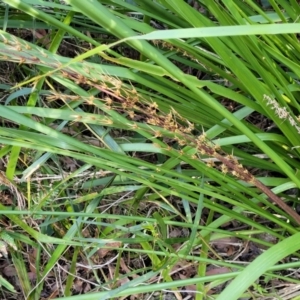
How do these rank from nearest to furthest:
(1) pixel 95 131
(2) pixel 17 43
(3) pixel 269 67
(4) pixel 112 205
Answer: (2) pixel 17 43
(3) pixel 269 67
(1) pixel 95 131
(4) pixel 112 205

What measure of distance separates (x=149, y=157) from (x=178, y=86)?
376mm

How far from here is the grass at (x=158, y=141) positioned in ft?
2.02

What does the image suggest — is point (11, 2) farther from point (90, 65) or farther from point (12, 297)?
point (12, 297)

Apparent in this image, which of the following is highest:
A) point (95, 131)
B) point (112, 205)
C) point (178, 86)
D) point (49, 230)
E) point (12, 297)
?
point (178, 86)

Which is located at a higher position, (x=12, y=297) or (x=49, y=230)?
(x=49, y=230)

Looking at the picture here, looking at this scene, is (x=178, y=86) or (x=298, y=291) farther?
(x=298, y=291)

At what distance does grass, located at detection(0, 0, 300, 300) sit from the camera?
616 mm

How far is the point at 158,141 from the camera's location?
0.79 m

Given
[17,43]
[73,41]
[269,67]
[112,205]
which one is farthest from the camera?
[73,41]

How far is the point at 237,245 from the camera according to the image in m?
1.10

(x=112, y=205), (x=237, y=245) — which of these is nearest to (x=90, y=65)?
(x=112, y=205)

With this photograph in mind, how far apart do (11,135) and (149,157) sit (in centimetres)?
48

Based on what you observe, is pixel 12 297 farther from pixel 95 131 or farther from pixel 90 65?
pixel 90 65

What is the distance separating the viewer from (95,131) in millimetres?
957
